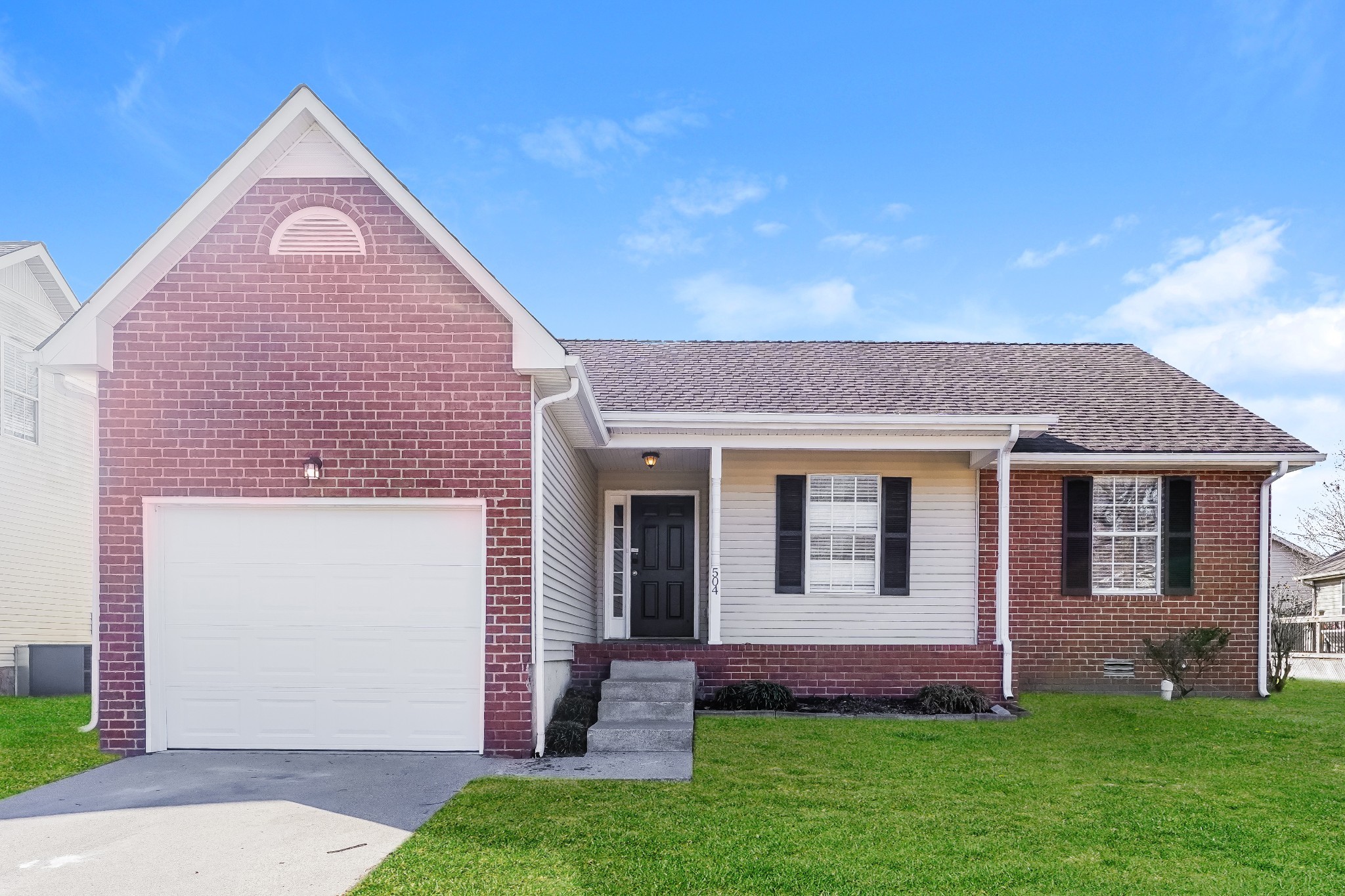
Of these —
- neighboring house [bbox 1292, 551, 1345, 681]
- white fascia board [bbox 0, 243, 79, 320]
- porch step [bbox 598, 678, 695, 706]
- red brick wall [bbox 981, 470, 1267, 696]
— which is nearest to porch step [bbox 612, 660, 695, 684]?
porch step [bbox 598, 678, 695, 706]

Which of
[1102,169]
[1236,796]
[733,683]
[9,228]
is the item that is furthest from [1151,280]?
[9,228]

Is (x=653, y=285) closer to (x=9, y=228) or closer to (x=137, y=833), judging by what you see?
(x=9, y=228)

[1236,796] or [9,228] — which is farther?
[9,228]

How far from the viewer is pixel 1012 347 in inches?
618

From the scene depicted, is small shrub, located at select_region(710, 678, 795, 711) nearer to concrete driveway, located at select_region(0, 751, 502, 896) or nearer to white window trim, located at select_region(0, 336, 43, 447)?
concrete driveway, located at select_region(0, 751, 502, 896)

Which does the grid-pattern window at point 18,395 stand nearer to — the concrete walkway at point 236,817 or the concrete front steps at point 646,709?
the concrete walkway at point 236,817

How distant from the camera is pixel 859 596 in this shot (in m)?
12.0

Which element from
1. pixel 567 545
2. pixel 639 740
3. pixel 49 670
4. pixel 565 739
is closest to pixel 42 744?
pixel 565 739

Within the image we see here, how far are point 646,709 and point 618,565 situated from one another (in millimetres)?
3890

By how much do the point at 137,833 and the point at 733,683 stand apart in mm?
6651

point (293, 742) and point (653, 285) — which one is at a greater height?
point (653, 285)

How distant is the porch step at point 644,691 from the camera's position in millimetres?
9688

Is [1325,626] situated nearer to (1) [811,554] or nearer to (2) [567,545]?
(1) [811,554]

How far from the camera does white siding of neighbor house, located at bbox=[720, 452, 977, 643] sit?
1205cm
